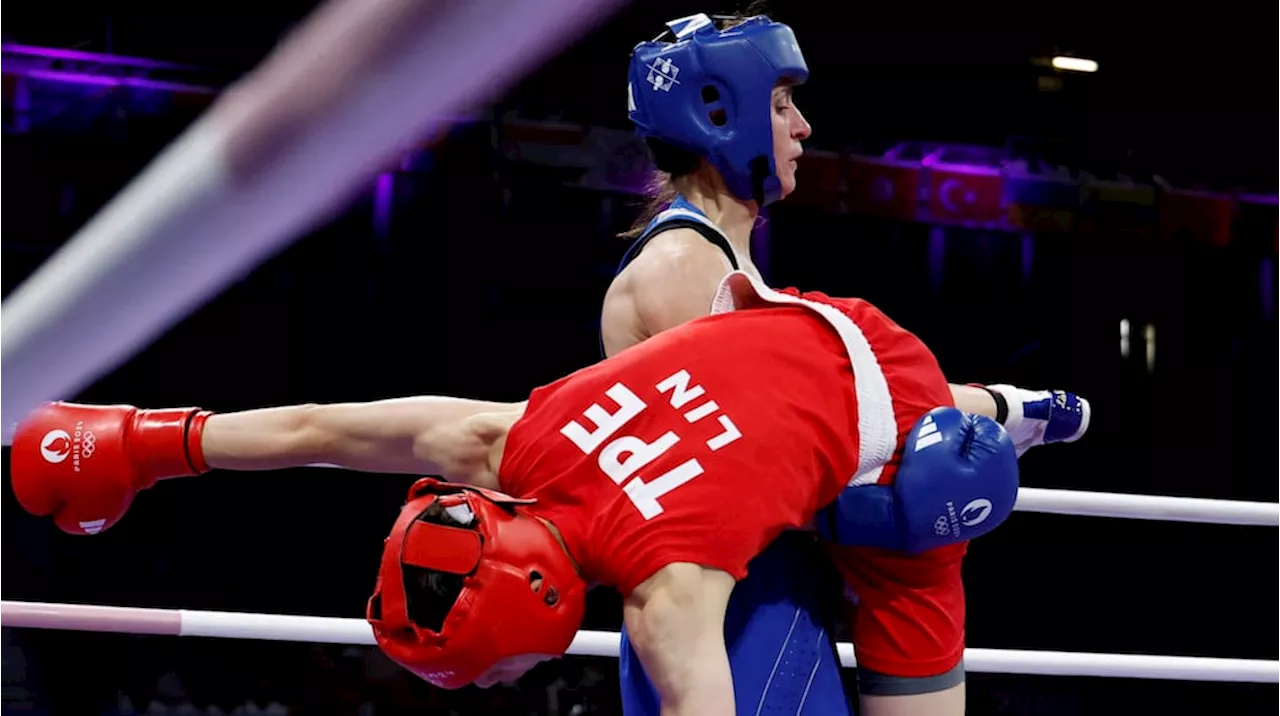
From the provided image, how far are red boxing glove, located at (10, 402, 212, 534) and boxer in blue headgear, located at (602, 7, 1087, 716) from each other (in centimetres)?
58

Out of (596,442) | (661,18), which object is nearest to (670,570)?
(596,442)

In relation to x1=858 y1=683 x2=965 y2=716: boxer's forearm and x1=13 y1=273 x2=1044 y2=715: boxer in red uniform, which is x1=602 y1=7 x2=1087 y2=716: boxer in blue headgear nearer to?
x1=858 y1=683 x2=965 y2=716: boxer's forearm

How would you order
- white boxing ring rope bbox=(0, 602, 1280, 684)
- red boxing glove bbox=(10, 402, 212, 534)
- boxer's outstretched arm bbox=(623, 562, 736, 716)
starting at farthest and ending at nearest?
white boxing ring rope bbox=(0, 602, 1280, 684) < red boxing glove bbox=(10, 402, 212, 534) < boxer's outstretched arm bbox=(623, 562, 736, 716)

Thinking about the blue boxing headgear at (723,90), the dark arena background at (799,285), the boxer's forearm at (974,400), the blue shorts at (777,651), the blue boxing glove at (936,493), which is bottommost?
the dark arena background at (799,285)

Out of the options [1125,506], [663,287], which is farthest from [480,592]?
[1125,506]

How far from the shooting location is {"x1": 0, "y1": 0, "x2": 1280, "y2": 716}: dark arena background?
15.9 ft

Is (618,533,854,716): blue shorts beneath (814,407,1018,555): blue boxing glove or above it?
beneath

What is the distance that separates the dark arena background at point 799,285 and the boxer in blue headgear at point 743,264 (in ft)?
9.26

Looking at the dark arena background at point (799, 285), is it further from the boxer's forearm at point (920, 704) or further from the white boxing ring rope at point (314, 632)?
the boxer's forearm at point (920, 704)

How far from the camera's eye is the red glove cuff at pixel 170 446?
170 cm

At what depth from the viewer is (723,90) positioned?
75.2 inches

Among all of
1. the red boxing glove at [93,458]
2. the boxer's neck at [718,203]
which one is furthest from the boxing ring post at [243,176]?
the boxer's neck at [718,203]

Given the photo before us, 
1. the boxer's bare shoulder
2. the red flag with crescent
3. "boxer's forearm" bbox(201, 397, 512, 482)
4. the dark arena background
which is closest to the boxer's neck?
the boxer's bare shoulder

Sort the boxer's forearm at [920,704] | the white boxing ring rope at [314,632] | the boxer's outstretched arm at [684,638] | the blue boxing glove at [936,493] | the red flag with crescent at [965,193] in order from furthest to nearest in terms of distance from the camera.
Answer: the red flag with crescent at [965,193] < the white boxing ring rope at [314,632] < the boxer's forearm at [920,704] < the blue boxing glove at [936,493] < the boxer's outstretched arm at [684,638]
